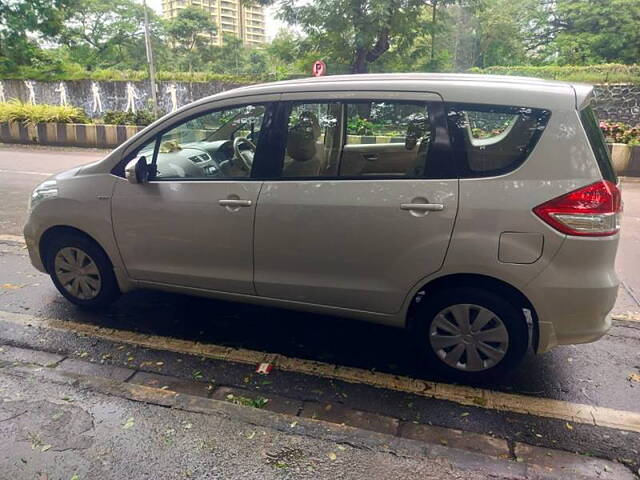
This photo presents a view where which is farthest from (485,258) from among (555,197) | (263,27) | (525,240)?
(263,27)

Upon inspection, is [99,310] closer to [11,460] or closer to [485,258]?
[11,460]

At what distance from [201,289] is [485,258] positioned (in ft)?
6.42

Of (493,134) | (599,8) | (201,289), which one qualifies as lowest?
(201,289)

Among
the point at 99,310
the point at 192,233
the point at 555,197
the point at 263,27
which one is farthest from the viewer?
the point at 263,27

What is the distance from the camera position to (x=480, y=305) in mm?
2895

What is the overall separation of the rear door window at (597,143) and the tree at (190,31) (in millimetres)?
39989

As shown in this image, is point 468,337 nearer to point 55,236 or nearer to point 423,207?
point 423,207

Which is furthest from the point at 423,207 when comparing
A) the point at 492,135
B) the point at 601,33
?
the point at 601,33

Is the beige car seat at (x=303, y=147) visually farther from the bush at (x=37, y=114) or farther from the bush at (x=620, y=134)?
the bush at (x=37, y=114)

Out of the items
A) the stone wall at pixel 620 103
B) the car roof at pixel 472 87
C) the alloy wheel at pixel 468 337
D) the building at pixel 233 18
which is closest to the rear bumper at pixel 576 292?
the alloy wheel at pixel 468 337

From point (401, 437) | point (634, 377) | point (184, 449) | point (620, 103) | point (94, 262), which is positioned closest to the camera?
point (184, 449)

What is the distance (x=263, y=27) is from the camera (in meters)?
106

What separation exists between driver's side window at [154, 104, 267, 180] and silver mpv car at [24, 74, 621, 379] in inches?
0.4

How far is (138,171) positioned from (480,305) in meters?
2.39
